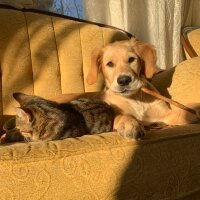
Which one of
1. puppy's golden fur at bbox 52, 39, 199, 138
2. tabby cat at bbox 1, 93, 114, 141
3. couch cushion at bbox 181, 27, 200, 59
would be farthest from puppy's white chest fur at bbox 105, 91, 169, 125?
couch cushion at bbox 181, 27, 200, 59

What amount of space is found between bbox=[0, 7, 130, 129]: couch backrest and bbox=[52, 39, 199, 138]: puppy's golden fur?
0.22 m

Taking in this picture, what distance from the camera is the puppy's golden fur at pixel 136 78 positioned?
6.81 ft

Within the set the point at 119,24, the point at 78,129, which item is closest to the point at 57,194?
the point at 78,129

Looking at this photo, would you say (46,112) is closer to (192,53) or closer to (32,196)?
(32,196)

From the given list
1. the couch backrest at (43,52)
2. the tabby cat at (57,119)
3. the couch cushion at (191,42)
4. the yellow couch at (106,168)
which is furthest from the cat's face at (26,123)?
the couch cushion at (191,42)

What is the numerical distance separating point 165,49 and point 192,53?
234 millimetres

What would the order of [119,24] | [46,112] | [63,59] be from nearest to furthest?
[46,112] → [63,59] → [119,24]

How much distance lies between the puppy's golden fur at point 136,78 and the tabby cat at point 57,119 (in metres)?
0.29

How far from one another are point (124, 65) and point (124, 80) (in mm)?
129

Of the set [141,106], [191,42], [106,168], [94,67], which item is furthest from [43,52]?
[191,42]

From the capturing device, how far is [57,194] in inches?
51.2

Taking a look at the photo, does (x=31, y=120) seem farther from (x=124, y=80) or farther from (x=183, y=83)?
(x=183, y=83)

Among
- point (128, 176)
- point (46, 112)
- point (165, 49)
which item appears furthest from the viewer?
point (165, 49)

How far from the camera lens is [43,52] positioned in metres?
2.36
